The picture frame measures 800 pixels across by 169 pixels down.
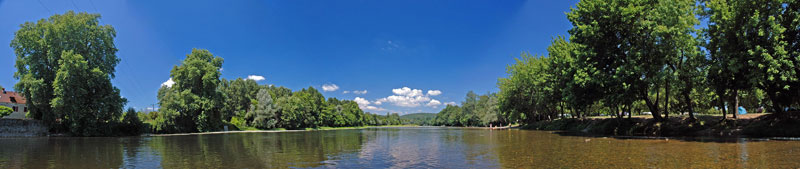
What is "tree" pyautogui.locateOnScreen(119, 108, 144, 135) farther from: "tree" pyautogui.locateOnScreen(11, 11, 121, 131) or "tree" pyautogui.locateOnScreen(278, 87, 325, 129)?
"tree" pyautogui.locateOnScreen(278, 87, 325, 129)

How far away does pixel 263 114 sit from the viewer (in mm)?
78188

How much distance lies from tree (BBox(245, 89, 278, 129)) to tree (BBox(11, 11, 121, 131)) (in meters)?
32.9

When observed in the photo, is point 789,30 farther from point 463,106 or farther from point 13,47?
point 463,106

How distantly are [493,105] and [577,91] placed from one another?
63569 mm

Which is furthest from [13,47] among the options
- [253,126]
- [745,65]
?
[745,65]

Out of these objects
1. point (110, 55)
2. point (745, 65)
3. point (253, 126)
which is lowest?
point (253, 126)

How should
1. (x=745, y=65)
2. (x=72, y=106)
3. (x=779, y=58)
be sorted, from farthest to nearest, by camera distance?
(x=72, y=106) → (x=745, y=65) → (x=779, y=58)

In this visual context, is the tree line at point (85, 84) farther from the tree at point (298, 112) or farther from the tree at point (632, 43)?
the tree at point (632, 43)

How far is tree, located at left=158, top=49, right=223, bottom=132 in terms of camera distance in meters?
54.5

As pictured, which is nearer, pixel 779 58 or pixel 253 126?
pixel 779 58

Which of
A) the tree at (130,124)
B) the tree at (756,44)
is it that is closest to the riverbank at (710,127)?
the tree at (756,44)

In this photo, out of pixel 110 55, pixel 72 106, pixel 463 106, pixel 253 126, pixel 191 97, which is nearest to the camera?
pixel 72 106

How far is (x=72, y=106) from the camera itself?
4069 centimetres

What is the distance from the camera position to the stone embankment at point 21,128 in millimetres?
41388
